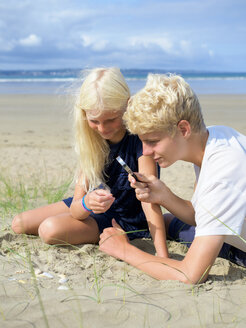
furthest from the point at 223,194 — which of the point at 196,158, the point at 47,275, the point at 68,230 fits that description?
the point at 68,230

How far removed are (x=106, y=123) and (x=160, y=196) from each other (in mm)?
600

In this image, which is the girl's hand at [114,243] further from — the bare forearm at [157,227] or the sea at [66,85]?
the sea at [66,85]

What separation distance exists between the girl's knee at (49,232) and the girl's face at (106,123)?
0.73 metres

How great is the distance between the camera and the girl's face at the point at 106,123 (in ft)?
8.70

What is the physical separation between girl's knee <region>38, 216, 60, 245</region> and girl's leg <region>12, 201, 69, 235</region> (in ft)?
0.70

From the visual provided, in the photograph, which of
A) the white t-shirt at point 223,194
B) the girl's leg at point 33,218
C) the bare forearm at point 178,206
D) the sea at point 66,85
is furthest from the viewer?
the sea at point 66,85

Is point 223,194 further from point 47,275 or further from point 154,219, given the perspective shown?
point 47,275

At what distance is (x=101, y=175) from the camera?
9.72 feet

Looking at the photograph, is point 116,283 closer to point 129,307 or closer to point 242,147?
point 129,307

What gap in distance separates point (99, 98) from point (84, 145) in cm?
41

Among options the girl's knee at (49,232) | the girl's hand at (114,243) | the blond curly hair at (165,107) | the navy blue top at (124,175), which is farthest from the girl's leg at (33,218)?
the blond curly hair at (165,107)

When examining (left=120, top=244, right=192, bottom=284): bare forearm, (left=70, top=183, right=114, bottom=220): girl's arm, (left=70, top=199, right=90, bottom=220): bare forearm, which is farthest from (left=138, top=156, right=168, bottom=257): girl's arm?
(left=70, top=199, right=90, bottom=220): bare forearm

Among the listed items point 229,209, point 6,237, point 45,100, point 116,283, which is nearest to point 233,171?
point 229,209

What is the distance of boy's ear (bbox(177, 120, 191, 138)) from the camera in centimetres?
219
